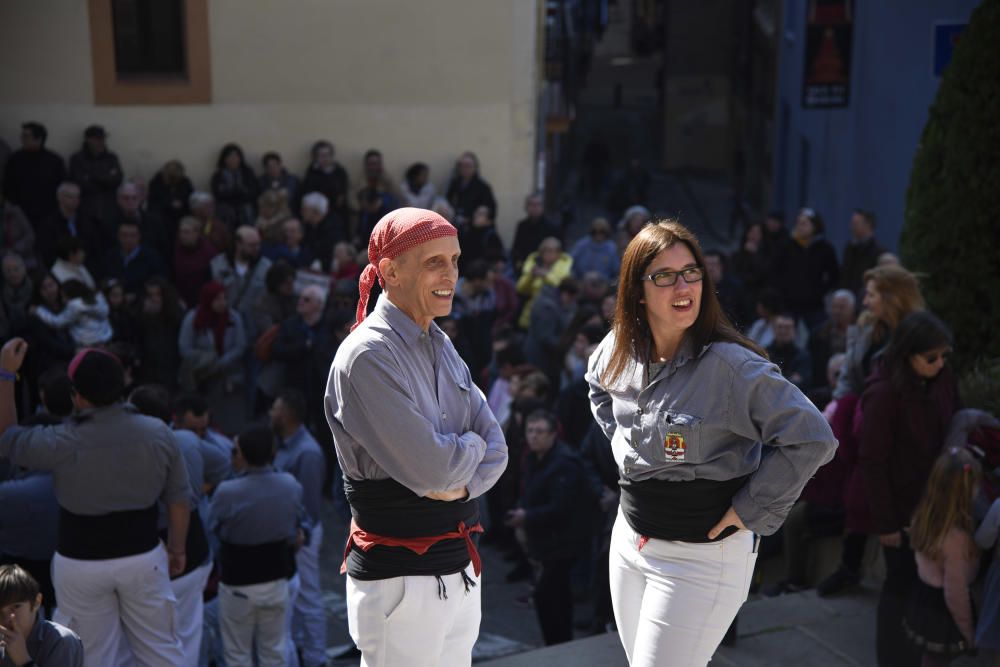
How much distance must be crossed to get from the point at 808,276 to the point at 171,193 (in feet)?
19.4

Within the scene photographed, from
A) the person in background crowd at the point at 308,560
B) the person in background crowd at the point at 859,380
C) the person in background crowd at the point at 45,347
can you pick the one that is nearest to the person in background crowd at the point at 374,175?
the person in background crowd at the point at 45,347

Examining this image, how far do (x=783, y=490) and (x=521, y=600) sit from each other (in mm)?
4942

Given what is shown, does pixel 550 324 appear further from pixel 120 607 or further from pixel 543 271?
pixel 120 607

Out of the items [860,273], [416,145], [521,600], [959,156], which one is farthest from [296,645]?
[416,145]

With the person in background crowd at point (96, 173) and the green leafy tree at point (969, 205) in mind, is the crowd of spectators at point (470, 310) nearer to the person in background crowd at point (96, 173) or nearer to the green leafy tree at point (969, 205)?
the person in background crowd at point (96, 173)

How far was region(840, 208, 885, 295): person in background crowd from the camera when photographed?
10.5 meters

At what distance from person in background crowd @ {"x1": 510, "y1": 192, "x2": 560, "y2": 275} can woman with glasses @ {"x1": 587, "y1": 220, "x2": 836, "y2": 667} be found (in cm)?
889

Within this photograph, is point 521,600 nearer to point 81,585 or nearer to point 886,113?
point 81,585

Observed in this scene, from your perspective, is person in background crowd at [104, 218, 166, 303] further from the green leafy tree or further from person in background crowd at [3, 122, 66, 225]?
the green leafy tree

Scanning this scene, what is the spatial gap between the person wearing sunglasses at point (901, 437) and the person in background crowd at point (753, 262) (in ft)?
18.9

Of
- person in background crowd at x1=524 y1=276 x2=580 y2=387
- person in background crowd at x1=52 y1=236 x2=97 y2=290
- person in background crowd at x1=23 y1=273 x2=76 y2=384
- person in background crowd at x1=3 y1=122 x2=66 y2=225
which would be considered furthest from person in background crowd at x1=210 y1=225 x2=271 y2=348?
person in background crowd at x1=524 y1=276 x2=580 y2=387

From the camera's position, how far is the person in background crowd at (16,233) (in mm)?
10539

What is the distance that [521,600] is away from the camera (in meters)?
8.12

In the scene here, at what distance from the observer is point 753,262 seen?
11.8m
